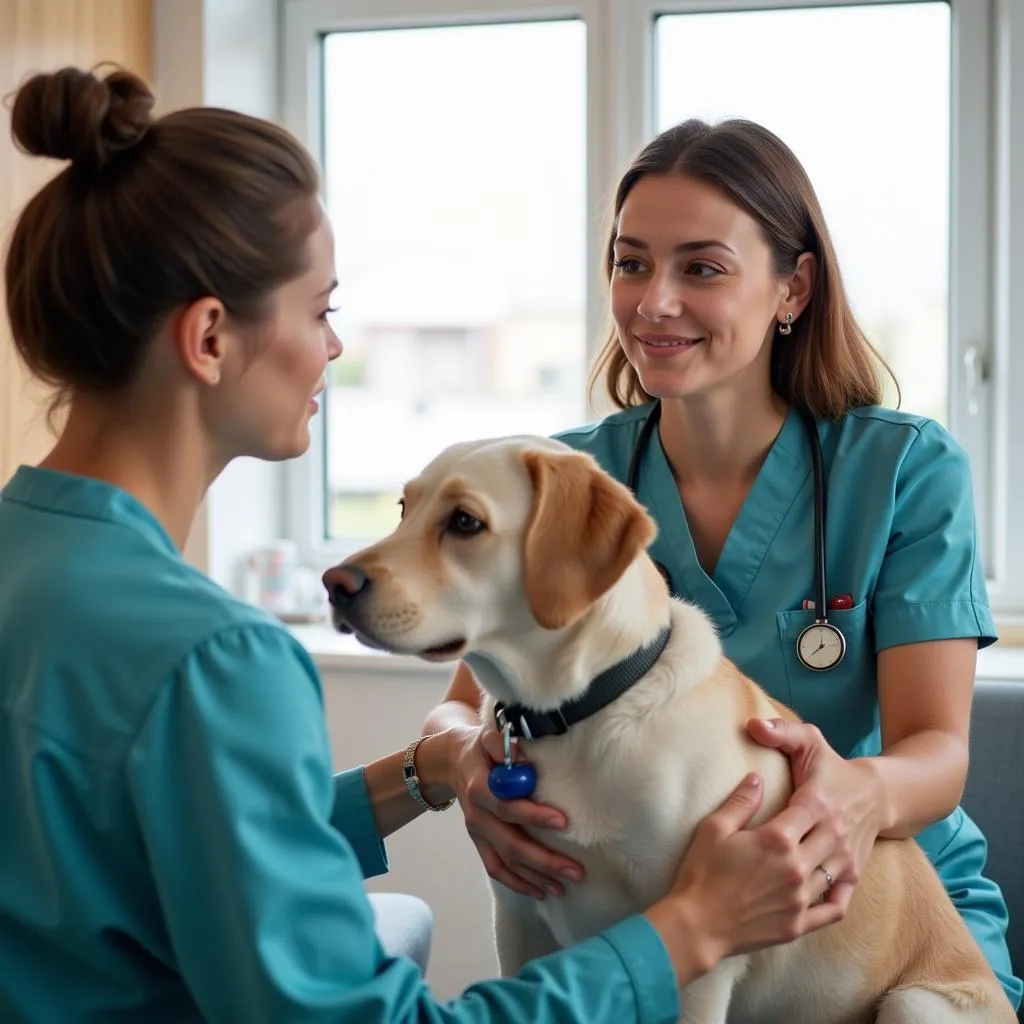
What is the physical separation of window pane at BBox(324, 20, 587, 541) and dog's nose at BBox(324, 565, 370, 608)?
1795mm

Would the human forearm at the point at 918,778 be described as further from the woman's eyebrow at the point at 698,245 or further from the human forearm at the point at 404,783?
the woman's eyebrow at the point at 698,245

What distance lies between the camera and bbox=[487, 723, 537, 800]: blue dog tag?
1.20m

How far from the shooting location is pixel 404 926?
5.76 feet

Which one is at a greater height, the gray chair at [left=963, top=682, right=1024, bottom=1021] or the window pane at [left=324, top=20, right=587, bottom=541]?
the window pane at [left=324, top=20, right=587, bottom=541]

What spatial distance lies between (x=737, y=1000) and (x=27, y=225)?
0.97 metres

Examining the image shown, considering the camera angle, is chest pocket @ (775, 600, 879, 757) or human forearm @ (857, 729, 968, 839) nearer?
human forearm @ (857, 729, 968, 839)

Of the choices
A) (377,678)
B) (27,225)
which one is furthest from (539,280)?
(27,225)

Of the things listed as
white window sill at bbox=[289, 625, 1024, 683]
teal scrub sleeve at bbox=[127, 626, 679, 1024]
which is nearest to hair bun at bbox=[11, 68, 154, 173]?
teal scrub sleeve at bbox=[127, 626, 679, 1024]

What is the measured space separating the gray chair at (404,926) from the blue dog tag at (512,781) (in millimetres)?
554

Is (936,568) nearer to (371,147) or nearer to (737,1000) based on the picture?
(737,1000)

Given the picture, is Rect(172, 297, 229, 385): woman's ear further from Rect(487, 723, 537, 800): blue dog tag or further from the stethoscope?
the stethoscope

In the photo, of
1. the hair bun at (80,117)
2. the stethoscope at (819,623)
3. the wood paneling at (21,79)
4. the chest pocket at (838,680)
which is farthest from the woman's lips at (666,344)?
the wood paneling at (21,79)

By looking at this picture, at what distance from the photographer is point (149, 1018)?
35.0 inches

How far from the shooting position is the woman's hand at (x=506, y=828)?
120cm
